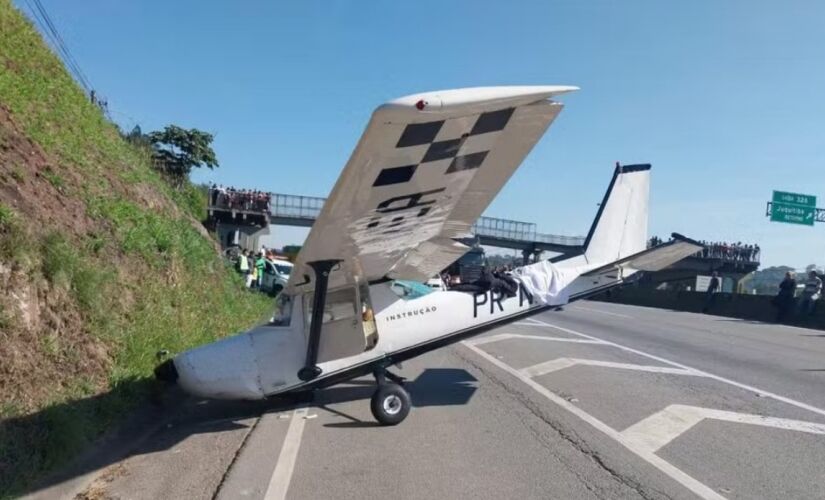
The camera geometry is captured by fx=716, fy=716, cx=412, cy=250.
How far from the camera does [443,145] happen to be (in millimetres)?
5062

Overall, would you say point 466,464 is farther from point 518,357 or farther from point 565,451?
point 518,357

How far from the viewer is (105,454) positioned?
666 cm

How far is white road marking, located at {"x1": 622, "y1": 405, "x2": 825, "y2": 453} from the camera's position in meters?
6.98

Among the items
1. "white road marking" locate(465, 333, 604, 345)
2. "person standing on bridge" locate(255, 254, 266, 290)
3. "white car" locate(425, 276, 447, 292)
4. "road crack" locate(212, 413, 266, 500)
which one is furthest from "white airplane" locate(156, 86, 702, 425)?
"person standing on bridge" locate(255, 254, 266, 290)

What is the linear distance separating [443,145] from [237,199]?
44.2 m

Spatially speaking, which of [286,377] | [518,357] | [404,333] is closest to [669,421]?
[404,333]

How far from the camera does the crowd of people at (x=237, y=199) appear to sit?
151 feet

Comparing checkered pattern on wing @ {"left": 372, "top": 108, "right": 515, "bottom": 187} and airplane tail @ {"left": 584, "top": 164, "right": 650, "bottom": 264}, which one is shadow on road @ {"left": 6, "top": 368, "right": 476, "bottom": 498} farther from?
checkered pattern on wing @ {"left": 372, "top": 108, "right": 515, "bottom": 187}

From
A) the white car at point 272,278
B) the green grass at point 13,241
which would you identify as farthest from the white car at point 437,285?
the white car at point 272,278

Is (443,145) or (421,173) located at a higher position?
(443,145)

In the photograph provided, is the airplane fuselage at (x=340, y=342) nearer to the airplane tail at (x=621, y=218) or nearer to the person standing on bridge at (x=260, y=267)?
the airplane tail at (x=621, y=218)

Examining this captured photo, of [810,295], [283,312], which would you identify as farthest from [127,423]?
[810,295]

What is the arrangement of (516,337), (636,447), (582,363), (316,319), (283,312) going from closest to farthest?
(636,447) → (316,319) → (283,312) → (582,363) → (516,337)

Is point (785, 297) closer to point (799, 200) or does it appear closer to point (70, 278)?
point (799, 200)
